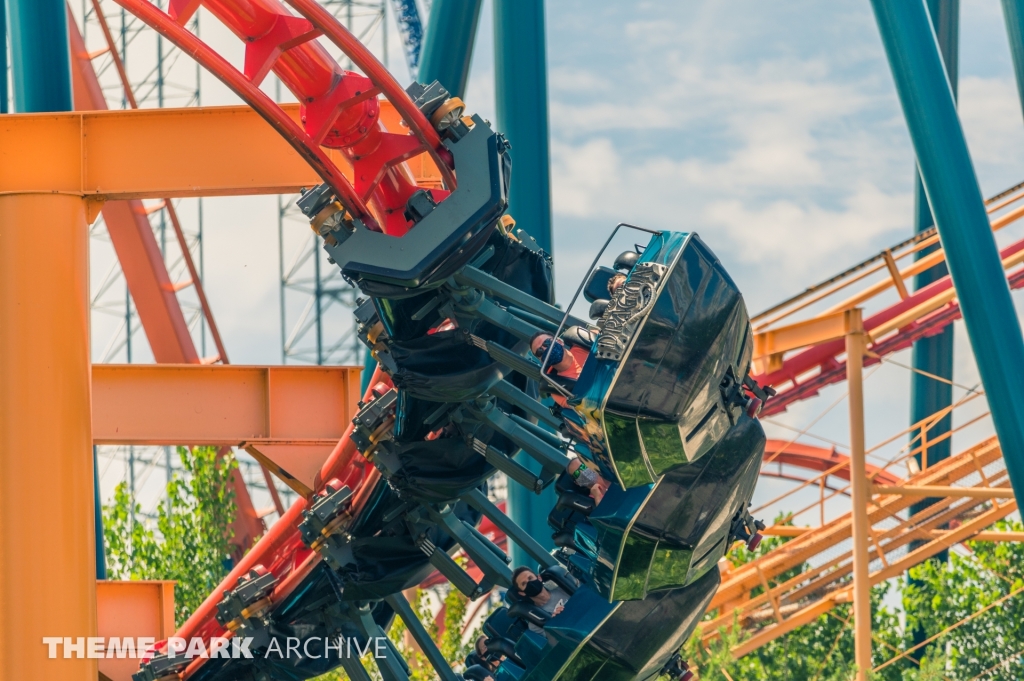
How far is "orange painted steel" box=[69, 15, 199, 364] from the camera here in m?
14.0

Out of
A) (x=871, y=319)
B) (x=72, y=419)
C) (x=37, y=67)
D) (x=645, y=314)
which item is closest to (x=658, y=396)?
(x=645, y=314)

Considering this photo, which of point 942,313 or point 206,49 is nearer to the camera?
point 206,49

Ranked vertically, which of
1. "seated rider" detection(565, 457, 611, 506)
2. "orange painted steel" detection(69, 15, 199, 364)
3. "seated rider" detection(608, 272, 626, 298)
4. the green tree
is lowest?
"seated rider" detection(565, 457, 611, 506)

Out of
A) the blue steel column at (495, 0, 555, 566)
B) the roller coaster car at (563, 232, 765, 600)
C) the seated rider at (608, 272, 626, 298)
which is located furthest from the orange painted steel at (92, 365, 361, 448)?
the seated rider at (608, 272, 626, 298)

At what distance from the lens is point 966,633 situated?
13102 mm

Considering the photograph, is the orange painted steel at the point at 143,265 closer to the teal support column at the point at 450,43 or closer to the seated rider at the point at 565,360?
the teal support column at the point at 450,43

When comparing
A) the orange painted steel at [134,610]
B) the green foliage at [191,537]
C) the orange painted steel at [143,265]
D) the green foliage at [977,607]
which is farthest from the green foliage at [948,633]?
the orange painted steel at [143,265]

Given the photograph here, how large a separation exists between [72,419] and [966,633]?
10166 mm

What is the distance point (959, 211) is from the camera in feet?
24.4

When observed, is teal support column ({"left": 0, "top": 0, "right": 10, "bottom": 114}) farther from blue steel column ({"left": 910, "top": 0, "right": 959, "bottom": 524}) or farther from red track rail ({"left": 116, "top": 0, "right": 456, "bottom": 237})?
blue steel column ({"left": 910, "top": 0, "right": 959, "bottom": 524})

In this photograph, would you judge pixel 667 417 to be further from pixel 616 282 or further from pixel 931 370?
pixel 931 370

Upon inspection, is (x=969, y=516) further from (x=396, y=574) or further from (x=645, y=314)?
(x=645, y=314)

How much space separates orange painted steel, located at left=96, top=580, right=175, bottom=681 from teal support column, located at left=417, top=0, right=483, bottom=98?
3.36m

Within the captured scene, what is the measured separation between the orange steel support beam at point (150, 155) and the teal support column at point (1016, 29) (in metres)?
5.49
